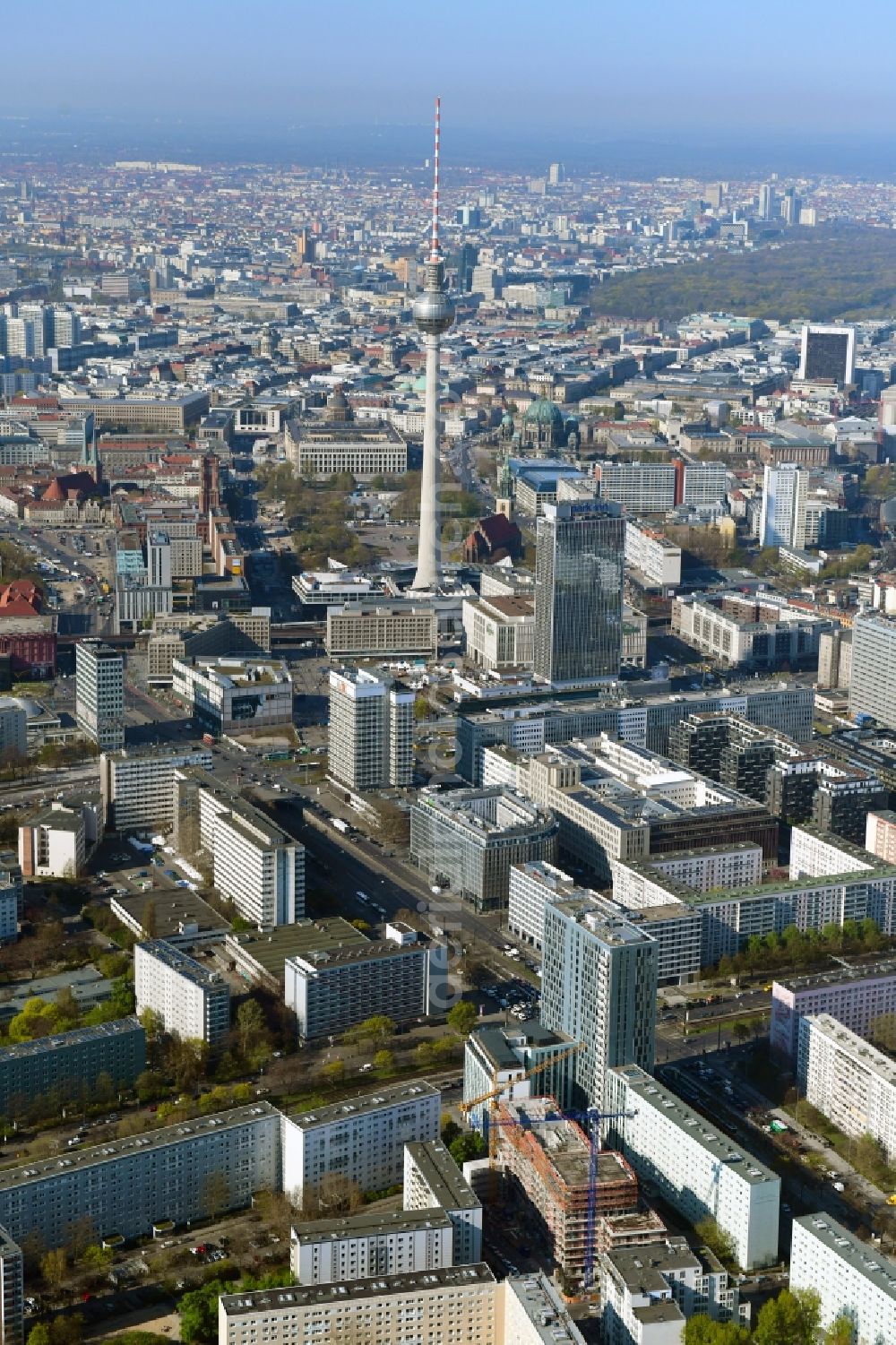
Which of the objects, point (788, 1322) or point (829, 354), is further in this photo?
point (829, 354)

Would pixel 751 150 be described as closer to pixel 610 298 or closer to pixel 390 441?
pixel 610 298

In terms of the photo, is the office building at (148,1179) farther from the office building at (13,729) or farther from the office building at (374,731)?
the office building at (13,729)

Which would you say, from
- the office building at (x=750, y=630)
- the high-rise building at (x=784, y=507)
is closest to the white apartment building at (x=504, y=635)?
the office building at (x=750, y=630)

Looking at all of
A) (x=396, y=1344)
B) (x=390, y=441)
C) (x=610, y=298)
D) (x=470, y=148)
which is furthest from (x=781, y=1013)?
(x=470, y=148)

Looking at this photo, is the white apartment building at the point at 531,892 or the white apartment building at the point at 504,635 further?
the white apartment building at the point at 504,635

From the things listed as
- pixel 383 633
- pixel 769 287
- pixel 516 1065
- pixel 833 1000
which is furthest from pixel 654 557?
pixel 769 287

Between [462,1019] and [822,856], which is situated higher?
[822,856]

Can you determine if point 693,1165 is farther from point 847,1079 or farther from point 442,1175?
point 847,1079
